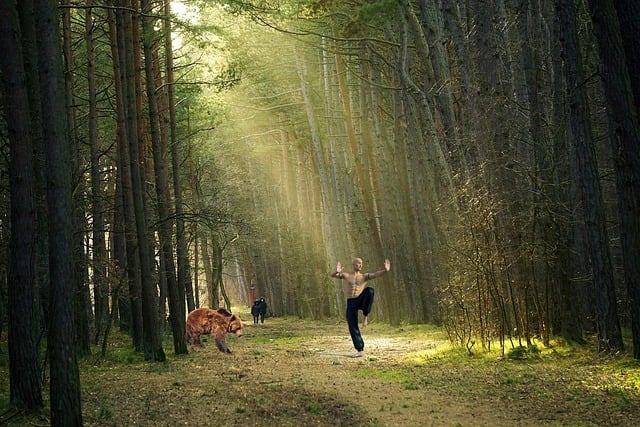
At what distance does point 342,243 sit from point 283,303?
17171 mm

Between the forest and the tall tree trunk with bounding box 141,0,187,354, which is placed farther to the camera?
the tall tree trunk with bounding box 141,0,187,354

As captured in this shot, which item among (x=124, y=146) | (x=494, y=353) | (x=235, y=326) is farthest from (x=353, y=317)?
(x=124, y=146)

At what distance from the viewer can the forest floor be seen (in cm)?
820

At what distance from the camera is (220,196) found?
43750mm

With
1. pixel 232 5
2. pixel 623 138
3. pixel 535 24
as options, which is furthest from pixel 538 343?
pixel 232 5

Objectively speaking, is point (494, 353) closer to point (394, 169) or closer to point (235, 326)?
point (235, 326)

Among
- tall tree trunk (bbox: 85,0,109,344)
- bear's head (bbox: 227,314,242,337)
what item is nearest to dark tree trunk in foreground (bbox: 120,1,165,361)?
tall tree trunk (bbox: 85,0,109,344)

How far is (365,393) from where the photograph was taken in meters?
10.2

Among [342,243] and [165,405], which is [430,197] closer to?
[342,243]

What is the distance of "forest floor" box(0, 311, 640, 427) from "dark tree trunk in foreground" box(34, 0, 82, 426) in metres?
1.20

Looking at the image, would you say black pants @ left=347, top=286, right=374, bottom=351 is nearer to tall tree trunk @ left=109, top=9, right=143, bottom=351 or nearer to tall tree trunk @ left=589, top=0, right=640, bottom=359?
tall tree trunk @ left=109, top=9, right=143, bottom=351

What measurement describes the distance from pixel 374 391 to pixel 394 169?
58.0 ft

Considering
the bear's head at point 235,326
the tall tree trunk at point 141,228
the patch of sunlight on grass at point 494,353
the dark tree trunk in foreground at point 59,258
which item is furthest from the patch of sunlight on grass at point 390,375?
the bear's head at point 235,326

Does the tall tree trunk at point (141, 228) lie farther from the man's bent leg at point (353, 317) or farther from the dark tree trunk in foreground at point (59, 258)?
the dark tree trunk in foreground at point (59, 258)
